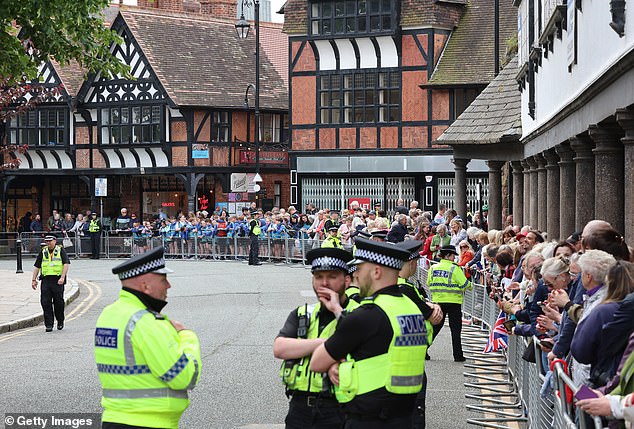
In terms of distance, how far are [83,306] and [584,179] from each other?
1218cm

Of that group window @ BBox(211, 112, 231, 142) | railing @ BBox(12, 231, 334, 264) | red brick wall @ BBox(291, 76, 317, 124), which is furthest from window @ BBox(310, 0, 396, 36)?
railing @ BBox(12, 231, 334, 264)

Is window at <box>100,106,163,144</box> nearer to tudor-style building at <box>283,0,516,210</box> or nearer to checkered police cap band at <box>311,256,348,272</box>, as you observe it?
tudor-style building at <box>283,0,516,210</box>

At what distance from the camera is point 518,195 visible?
100 ft

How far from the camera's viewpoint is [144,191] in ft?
183

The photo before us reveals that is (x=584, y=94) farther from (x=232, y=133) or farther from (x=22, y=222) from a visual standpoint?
(x=22, y=222)

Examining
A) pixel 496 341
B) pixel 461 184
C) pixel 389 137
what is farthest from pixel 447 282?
pixel 389 137

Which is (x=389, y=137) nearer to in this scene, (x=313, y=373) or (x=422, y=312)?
(x=422, y=312)

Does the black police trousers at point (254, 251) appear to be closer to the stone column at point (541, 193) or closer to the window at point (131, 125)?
the window at point (131, 125)

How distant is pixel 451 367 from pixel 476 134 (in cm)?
1427

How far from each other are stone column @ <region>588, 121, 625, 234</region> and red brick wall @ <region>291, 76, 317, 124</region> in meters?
32.7

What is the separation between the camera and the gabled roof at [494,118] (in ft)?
92.1

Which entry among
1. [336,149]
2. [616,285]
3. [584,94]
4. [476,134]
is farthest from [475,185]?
[616,285]

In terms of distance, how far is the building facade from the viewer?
41.8 ft

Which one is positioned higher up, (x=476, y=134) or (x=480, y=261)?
(x=476, y=134)
